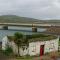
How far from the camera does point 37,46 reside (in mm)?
2590

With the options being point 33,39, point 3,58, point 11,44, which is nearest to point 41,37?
point 33,39

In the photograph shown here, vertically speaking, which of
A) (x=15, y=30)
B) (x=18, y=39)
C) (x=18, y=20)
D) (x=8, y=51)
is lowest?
(x=8, y=51)

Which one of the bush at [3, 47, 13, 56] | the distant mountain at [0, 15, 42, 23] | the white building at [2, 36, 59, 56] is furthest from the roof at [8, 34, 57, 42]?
the distant mountain at [0, 15, 42, 23]

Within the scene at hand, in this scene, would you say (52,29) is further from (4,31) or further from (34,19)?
(4,31)

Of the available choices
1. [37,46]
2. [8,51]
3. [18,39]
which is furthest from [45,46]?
[8,51]

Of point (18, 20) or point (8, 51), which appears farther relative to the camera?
point (18, 20)

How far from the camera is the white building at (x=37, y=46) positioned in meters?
2.55

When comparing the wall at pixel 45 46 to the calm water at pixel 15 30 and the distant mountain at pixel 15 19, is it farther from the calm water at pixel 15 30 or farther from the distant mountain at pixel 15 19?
the distant mountain at pixel 15 19

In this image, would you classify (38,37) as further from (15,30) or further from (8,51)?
(8,51)

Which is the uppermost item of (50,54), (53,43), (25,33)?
(25,33)

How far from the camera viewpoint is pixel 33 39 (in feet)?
8.35

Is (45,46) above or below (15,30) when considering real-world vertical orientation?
below

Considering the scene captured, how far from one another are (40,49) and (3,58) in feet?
2.16

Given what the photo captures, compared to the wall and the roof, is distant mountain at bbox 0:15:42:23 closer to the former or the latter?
the roof
